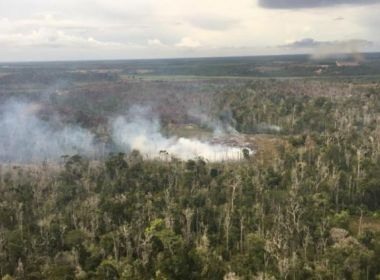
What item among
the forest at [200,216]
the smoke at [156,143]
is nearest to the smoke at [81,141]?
the smoke at [156,143]

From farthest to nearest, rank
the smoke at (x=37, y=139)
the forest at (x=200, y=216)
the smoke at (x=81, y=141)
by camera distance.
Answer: the smoke at (x=37, y=139) < the smoke at (x=81, y=141) < the forest at (x=200, y=216)

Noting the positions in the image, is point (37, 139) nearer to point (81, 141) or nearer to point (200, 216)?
point (81, 141)

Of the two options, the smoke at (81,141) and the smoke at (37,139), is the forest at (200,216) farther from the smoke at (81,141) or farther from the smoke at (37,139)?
the smoke at (81,141)

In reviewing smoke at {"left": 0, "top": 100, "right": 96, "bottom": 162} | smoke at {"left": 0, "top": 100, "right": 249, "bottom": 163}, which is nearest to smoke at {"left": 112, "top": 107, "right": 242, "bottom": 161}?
smoke at {"left": 0, "top": 100, "right": 249, "bottom": 163}

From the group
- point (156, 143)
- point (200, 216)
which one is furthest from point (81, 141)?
point (200, 216)

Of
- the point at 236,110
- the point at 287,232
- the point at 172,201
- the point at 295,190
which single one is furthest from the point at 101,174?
the point at 236,110

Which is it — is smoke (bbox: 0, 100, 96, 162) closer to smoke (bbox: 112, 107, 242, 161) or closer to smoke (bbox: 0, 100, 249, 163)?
smoke (bbox: 0, 100, 249, 163)

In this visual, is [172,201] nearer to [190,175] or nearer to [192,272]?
[190,175]
